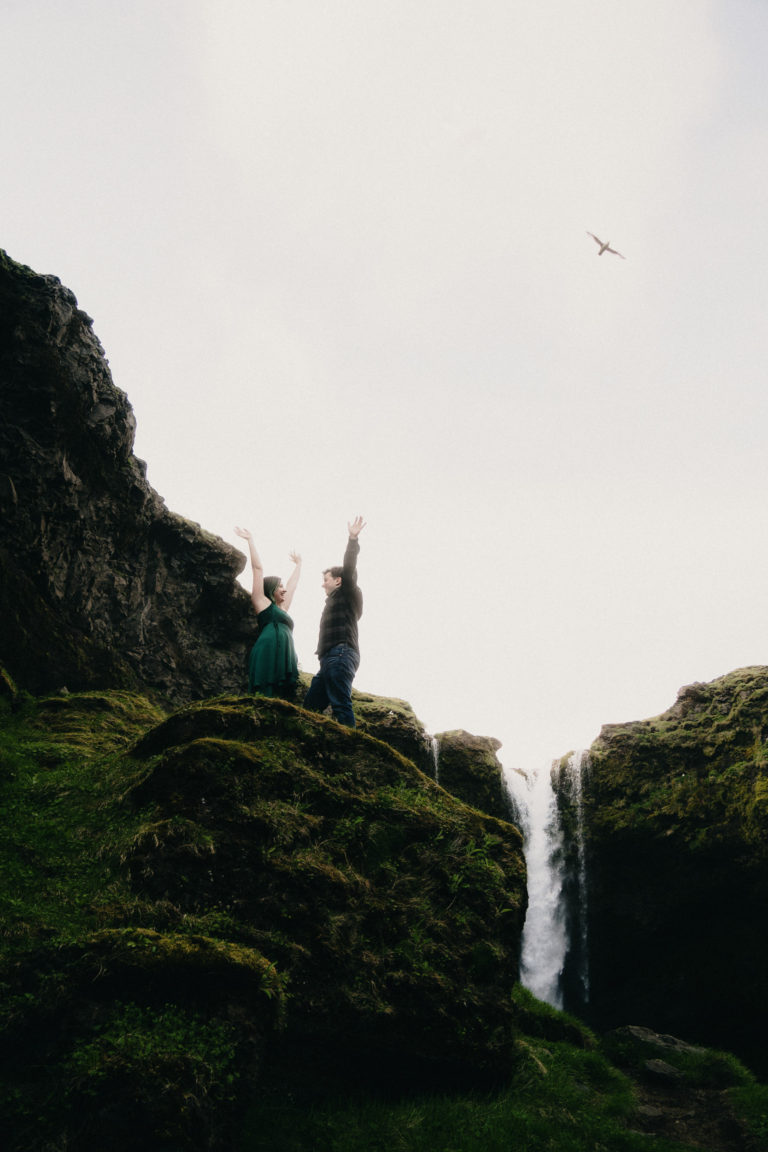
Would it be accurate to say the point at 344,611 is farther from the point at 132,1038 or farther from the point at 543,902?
the point at 543,902

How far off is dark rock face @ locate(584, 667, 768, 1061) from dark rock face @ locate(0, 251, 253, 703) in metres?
11.8

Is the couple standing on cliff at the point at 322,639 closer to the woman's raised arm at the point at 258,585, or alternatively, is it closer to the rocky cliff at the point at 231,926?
the woman's raised arm at the point at 258,585

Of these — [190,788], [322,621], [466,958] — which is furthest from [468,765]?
[190,788]

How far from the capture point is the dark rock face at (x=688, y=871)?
52.0ft

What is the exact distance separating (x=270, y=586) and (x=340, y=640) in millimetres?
1275

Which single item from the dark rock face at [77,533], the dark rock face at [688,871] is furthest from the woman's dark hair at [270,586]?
the dark rock face at [688,871]

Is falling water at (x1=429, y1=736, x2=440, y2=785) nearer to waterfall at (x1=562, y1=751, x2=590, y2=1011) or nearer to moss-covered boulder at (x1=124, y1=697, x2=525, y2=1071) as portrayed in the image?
waterfall at (x1=562, y1=751, x2=590, y2=1011)

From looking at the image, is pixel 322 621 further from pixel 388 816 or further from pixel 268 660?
pixel 388 816

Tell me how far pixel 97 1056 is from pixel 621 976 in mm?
17581

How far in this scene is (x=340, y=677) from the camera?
919 centimetres

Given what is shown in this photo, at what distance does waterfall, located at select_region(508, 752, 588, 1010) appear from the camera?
1758cm

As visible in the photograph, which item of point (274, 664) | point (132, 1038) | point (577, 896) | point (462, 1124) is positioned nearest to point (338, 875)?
point (462, 1124)

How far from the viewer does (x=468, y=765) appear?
20.0 metres

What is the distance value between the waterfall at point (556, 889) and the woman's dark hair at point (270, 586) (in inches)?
535
